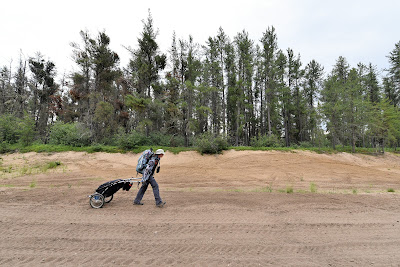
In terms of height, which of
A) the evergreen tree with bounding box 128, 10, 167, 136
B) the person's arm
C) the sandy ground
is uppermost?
the evergreen tree with bounding box 128, 10, 167, 136

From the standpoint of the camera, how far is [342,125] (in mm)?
25594

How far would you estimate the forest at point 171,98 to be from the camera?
931 inches

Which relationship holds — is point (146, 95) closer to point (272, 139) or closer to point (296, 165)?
point (272, 139)

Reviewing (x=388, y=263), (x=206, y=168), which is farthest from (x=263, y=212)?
(x=206, y=168)

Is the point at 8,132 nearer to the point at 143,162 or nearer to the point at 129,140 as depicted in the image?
the point at 129,140

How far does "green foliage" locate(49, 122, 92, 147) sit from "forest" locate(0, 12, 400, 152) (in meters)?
0.11

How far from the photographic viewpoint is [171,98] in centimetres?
2708

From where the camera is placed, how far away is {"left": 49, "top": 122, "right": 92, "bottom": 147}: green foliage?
74.3 ft

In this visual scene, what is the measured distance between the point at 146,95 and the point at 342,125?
25.4m

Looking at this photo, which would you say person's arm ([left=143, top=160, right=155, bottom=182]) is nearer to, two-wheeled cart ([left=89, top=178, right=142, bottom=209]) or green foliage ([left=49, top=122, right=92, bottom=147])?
two-wheeled cart ([left=89, top=178, right=142, bottom=209])

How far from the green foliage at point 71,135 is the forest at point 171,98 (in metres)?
0.11

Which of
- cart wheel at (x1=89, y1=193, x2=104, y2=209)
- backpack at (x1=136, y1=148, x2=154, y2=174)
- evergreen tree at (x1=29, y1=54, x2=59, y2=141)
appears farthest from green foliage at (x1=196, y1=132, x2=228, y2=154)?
evergreen tree at (x1=29, y1=54, x2=59, y2=141)

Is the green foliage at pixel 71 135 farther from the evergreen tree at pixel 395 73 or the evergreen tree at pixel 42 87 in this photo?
the evergreen tree at pixel 395 73

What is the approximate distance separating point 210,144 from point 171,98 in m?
9.90
